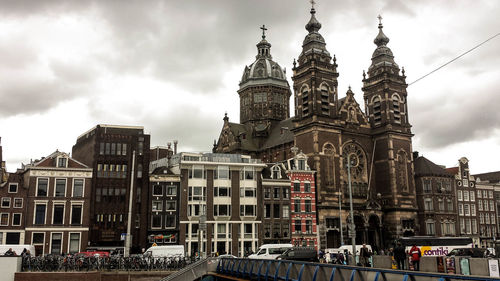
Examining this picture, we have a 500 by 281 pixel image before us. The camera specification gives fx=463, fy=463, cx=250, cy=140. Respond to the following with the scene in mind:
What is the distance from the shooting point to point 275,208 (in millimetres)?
65188

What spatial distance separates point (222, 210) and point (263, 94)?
159 ft

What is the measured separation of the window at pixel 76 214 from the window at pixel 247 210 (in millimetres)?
20577

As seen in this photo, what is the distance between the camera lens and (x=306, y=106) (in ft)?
253

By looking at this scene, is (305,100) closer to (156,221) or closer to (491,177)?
(156,221)

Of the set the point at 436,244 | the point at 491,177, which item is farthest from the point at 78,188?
the point at 491,177

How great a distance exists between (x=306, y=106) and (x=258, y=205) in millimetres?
21368

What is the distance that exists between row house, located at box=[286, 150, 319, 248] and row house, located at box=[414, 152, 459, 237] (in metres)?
24.6

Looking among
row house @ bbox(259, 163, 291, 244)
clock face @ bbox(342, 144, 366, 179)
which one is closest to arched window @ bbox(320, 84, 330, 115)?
clock face @ bbox(342, 144, 366, 179)

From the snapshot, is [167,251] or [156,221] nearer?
[167,251]

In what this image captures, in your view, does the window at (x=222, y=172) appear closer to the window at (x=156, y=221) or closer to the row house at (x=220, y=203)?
the row house at (x=220, y=203)

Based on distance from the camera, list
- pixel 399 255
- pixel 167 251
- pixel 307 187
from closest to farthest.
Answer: pixel 399 255, pixel 167 251, pixel 307 187

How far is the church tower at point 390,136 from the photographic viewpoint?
7856 cm

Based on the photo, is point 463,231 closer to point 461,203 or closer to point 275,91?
point 461,203

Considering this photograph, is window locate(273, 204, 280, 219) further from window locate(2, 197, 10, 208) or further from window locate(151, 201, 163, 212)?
window locate(2, 197, 10, 208)
